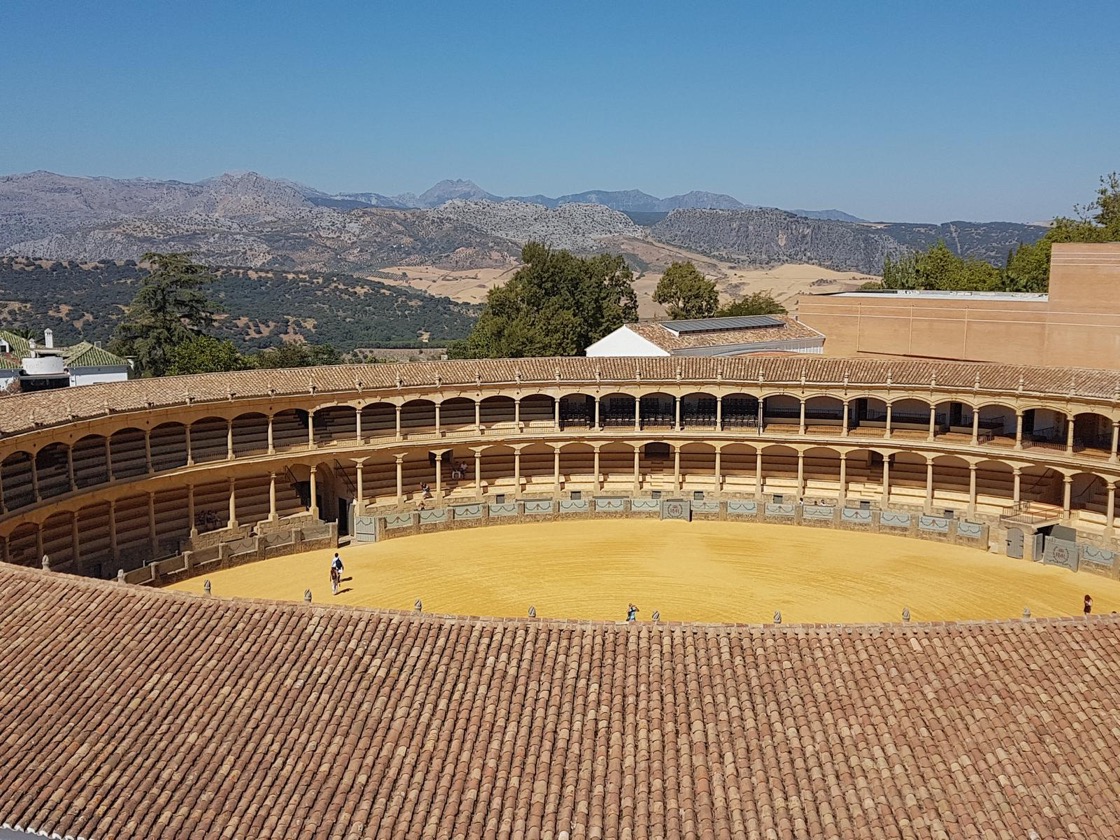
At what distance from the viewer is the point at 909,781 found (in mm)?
15781

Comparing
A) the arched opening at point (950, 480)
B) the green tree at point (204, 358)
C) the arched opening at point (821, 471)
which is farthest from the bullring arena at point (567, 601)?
the green tree at point (204, 358)

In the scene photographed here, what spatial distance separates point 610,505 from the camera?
50.6 m

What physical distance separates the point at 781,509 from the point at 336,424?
2234cm

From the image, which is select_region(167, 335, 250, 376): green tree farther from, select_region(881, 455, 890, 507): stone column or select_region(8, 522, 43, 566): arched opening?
select_region(881, 455, 890, 507): stone column

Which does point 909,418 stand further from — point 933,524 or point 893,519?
point 933,524

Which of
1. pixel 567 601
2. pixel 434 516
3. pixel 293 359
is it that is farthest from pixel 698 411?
pixel 293 359

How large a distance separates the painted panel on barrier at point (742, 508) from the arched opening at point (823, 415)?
19.3 feet

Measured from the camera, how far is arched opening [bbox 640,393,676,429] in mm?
55406

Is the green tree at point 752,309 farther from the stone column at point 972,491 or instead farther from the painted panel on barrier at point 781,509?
the stone column at point 972,491

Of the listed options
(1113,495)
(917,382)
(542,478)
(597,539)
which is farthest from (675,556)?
(1113,495)

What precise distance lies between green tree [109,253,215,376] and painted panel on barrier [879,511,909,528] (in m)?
57.9

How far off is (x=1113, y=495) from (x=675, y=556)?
19.3m

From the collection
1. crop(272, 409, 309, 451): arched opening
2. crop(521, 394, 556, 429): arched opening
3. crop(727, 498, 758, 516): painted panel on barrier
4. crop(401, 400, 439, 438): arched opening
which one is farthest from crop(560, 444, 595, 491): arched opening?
crop(272, 409, 309, 451): arched opening

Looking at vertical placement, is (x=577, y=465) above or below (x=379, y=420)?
below
